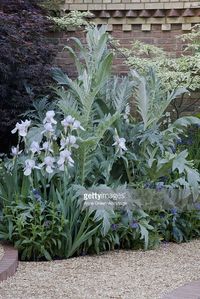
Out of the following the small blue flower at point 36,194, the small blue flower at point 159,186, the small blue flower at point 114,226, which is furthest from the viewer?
the small blue flower at point 159,186

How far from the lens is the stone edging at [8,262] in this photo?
5.28 m

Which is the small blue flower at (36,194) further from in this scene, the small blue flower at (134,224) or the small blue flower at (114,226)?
the small blue flower at (134,224)

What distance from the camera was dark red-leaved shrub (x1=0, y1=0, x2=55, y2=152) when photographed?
7.75m

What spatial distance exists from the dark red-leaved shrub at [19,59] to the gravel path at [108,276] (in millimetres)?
2812

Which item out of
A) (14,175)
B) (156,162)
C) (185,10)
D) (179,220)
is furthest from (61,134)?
(185,10)

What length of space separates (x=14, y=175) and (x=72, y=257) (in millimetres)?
965

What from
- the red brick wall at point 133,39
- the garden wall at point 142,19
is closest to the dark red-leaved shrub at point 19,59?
the red brick wall at point 133,39

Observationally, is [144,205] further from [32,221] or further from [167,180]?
[32,221]

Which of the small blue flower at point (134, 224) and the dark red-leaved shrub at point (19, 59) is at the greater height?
the dark red-leaved shrub at point (19, 59)

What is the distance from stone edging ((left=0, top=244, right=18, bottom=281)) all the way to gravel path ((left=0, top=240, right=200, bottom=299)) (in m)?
0.06

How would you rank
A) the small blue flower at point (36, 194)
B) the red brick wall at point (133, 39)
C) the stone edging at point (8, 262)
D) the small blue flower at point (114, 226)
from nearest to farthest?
the stone edging at point (8, 262)
the small blue flower at point (36, 194)
the small blue flower at point (114, 226)
the red brick wall at point (133, 39)

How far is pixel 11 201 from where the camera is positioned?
6.07 meters

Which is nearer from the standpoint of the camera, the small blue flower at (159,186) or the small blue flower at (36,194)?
the small blue flower at (36,194)

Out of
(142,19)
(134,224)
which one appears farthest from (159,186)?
(142,19)
